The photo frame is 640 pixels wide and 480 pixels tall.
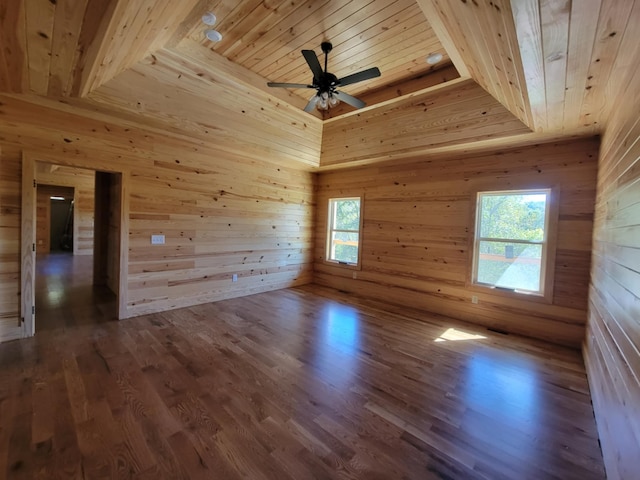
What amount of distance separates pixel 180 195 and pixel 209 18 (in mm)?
2368

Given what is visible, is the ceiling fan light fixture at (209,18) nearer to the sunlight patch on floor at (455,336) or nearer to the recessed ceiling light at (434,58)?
the recessed ceiling light at (434,58)

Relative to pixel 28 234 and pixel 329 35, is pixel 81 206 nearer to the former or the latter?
pixel 28 234

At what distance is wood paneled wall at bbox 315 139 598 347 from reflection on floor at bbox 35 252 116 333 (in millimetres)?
3953

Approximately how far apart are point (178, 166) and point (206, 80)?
135 centimetres

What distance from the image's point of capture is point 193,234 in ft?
14.4

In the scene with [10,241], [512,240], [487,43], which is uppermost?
[487,43]

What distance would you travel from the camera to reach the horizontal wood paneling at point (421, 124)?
11.0 feet

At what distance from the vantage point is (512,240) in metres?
3.83

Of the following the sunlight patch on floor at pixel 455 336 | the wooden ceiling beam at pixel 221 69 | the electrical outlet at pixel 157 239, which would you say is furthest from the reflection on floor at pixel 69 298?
the sunlight patch on floor at pixel 455 336

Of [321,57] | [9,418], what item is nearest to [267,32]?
[321,57]

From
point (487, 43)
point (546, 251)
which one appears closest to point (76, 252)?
point (487, 43)

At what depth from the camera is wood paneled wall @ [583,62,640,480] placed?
1323 millimetres

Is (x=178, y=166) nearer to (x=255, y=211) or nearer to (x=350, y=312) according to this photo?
(x=255, y=211)

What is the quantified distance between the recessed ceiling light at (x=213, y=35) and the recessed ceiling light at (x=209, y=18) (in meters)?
0.15
